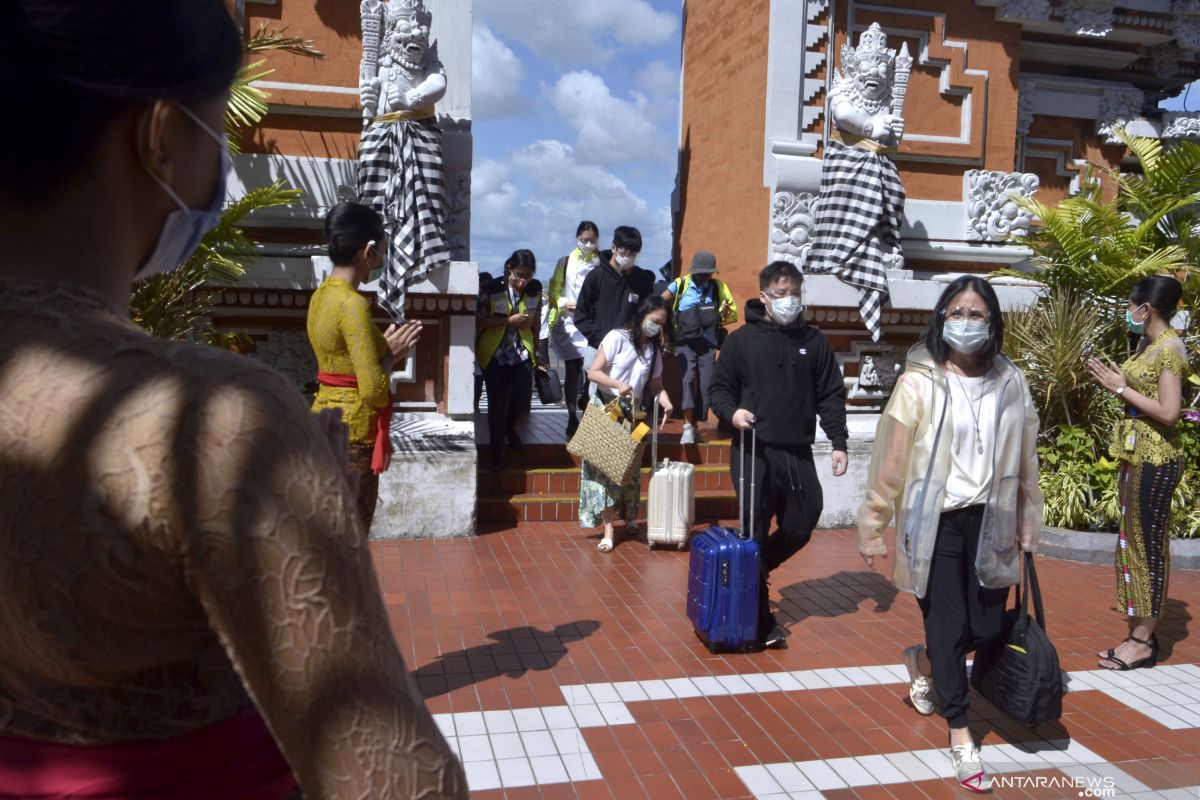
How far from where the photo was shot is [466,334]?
7.74m

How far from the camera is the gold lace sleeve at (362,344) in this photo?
4.10 meters

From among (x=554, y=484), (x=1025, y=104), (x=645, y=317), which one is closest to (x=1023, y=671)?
(x=645, y=317)

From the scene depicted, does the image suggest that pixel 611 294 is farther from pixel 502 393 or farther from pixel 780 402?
pixel 780 402

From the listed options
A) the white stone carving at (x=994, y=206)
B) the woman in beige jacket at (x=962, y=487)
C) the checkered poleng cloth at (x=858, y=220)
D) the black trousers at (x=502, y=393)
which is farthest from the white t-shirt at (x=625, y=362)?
the white stone carving at (x=994, y=206)

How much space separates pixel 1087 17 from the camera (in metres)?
10.4

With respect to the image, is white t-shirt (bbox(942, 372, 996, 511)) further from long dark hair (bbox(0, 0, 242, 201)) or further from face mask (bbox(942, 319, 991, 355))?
long dark hair (bbox(0, 0, 242, 201))

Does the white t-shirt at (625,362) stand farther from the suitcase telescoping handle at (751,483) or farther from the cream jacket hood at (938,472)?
the cream jacket hood at (938,472)

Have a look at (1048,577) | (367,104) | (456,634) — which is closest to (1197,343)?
(1048,577)

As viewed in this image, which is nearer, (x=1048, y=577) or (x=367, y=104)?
(x=1048, y=577)

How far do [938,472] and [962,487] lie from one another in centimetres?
12

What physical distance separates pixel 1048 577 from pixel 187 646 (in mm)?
7126

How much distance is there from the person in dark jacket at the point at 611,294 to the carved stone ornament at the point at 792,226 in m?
1.28

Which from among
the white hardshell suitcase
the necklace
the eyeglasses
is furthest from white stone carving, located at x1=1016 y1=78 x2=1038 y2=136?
the necklace

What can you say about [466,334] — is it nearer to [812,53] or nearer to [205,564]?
[812,53]
